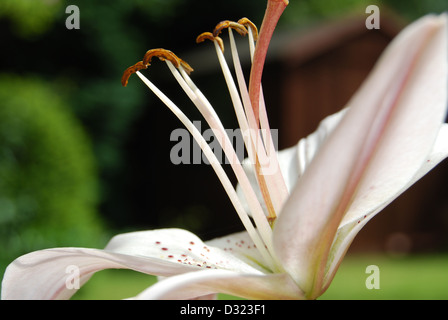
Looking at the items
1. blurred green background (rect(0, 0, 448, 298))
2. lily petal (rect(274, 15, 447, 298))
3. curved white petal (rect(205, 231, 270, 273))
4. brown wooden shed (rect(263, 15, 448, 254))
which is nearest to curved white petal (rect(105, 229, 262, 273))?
curved white petal (rect(205, 231, 270, 273))

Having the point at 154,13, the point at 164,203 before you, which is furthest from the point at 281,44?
the point at 164,203

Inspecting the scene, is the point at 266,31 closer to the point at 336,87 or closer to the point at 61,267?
the point at 61,267

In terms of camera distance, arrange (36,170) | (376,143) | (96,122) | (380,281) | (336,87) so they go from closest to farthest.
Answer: (376,143)
(36,170)
(380,281)
(336,87)
(96,122)

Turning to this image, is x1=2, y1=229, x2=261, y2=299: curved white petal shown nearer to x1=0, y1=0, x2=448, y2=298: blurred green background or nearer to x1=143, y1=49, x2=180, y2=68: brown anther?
x1=143, y1=49, x2=180, y2=68: brown anther

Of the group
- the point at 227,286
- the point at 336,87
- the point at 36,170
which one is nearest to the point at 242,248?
the point at 227,286

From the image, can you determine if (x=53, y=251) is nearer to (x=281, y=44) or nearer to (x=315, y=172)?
(x=315, y=172)
